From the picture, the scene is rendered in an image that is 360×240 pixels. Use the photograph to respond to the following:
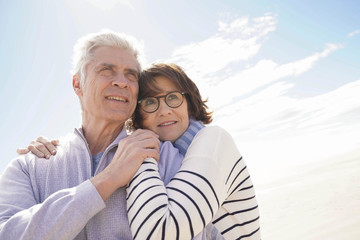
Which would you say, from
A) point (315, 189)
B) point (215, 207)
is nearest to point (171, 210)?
point (215, 207)

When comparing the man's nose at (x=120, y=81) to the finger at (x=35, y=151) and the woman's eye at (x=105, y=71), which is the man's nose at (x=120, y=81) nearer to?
the woman's eye at (x=105, y=71)

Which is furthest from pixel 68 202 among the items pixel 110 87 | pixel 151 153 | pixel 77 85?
pixel 77 85

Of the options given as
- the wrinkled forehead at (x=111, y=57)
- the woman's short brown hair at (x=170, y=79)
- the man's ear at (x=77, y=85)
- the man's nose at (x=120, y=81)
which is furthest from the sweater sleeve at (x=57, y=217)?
the man's ear at (x=77, y=85)

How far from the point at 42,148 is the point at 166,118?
4.08 ft

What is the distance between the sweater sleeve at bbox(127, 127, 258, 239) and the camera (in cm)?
132

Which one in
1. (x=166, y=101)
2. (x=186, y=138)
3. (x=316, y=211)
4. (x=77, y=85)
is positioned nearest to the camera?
(x=186, y=138)

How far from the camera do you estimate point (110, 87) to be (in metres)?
2.44

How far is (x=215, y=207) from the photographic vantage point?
58.7 inches

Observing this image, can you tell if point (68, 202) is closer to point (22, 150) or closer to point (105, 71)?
point (22, 150)

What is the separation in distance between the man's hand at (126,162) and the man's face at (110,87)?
0.67m

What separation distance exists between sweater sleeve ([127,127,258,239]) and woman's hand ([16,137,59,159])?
1.10 m

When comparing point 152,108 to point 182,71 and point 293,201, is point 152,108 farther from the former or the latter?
point 293,201

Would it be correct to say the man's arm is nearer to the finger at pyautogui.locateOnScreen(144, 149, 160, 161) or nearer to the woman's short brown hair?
the finger at pyautogui.locateOnScreen(144, 149, 160, 161)

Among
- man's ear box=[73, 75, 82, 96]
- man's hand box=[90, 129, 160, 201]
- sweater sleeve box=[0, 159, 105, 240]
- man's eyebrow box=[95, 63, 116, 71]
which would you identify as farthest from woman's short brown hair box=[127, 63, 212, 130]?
sweater sleeve box=[0, 159, 105, 240]
